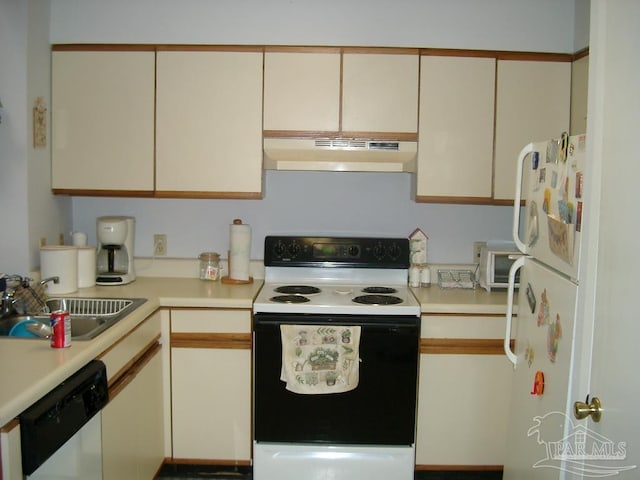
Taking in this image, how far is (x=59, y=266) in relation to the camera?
8.03 ft

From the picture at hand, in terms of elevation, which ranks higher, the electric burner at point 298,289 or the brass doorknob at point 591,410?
the electric burner at point 298,289

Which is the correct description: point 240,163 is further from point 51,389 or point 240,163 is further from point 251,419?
point 51,389

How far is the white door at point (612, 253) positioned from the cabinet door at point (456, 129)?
1369 millimetres

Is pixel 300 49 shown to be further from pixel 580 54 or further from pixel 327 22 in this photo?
pixel 580 54

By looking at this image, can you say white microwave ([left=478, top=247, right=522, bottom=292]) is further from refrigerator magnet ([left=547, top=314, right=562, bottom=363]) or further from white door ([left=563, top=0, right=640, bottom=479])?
white door ([left=563, top=0, right=640, bottom=479])

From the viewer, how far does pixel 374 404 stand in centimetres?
244

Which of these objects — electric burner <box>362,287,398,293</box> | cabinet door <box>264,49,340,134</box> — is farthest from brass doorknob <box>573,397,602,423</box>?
cabinet door <box>264,49,340,134</box>

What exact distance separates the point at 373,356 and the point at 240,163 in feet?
3.64

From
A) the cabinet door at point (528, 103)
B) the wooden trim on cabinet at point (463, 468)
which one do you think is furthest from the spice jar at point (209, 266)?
the cabinet door at point (528, 103)

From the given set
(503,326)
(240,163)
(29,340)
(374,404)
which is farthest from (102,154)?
(503,326)

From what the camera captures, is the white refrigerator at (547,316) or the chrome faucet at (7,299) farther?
the chrome faucet at (7,299)

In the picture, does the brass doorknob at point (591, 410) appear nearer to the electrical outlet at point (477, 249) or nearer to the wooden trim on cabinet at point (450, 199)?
the wooden trim on cabinet at point (450, 199)

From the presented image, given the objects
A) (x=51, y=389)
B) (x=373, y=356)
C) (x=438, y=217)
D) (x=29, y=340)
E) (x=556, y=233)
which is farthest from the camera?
(x=438, y=217)

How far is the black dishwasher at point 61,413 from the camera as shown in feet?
4.35
